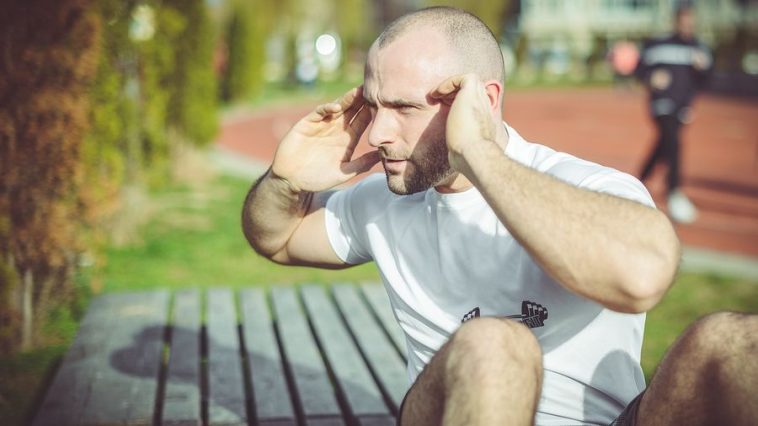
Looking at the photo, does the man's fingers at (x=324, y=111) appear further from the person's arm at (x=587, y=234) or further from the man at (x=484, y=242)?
the person's arm at (x=587, y=234)

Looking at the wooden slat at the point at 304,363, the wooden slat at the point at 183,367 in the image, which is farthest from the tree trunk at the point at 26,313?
the wooden slat at the point at 304,363

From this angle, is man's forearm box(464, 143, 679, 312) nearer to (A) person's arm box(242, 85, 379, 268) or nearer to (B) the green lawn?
(A) person's arm box(242, 85, 379, 268)

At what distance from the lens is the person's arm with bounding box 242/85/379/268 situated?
2.70 m

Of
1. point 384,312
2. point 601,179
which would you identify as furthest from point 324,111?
point 384,312

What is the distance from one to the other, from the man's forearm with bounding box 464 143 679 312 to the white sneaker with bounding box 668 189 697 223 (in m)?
6.95

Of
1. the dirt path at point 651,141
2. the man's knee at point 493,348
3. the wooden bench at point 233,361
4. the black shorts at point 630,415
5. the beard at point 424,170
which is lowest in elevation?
the dirt path at point 651,141

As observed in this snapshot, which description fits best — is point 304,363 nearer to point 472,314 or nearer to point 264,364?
point 264,364

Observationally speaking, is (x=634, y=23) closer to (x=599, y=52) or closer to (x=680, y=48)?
(x=599, y=52)

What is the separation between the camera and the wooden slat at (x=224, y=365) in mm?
3090

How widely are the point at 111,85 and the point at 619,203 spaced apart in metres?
4.72

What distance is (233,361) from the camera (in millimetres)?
3637

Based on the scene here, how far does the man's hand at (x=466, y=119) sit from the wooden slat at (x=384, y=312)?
1850 mm

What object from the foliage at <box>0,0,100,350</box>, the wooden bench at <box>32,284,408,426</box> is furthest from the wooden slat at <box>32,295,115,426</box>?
the foliage at <box>0,0,100,350</box>

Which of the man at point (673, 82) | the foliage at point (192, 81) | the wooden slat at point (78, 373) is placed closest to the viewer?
the wooden slat at point (78, 373)
